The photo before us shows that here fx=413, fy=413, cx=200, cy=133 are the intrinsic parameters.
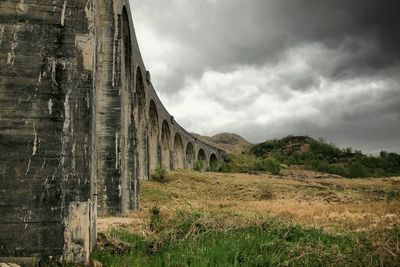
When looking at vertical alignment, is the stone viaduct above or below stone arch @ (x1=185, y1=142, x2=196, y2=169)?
below

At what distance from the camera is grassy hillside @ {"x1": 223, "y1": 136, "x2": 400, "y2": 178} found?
134 ft

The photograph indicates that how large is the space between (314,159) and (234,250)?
52.8 meters

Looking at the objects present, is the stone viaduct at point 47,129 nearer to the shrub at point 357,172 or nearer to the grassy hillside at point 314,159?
the grassy hillside at point 314,159

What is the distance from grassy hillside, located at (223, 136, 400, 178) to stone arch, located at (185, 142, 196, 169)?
3.80 meters

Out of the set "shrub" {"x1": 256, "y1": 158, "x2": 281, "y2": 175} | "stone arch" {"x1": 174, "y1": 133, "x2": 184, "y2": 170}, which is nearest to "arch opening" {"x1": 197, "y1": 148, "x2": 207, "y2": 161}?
"stone arch" {"x1": 174, "y1": 133, "x2": 184, "y2": 170}

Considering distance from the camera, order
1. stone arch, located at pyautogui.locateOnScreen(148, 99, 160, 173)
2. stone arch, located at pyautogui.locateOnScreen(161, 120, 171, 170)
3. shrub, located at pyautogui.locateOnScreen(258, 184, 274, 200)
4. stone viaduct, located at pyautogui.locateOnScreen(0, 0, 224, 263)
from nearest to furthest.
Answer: stone viaduct, located at pyautogui.locateOnScreen(0, 0, 224, 263), shrub, located at pyautogui.locateOnScreen(258, 184, 274, 200), stone arch, located at pyautogui.locateOnScreen(148, 99, 160, 173), stone arch, located at pyautogui.locateOnScreen(161, 120, 171, 170)

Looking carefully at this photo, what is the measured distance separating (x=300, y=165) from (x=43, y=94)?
48.2m

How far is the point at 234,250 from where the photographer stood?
198 inches

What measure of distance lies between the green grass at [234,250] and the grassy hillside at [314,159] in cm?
3164

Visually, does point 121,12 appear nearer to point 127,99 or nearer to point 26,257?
point 127,99

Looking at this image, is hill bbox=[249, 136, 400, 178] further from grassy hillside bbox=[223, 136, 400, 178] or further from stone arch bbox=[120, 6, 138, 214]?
stone arch bbox=[120, 6, 138, 214]

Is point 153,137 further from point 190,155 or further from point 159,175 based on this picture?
point 190,155

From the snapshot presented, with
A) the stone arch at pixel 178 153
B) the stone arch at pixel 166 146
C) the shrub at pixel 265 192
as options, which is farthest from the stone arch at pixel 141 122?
the stone arch at pixel 178 153

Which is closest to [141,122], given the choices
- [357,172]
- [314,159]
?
[357,172]
